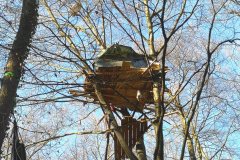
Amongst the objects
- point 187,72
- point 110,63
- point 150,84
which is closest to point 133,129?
point 150,84

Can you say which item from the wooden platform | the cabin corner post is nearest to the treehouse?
the wooden platform

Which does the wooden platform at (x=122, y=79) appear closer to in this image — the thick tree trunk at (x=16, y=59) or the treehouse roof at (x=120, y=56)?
the treehouse roof at (x=120, y=56)

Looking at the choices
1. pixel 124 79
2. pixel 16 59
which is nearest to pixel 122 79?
pixel 124 79

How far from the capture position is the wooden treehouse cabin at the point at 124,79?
369 cm

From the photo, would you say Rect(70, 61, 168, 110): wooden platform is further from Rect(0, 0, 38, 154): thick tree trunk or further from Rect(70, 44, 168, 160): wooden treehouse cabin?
Rect(0, 0, 38, 154): thick tree trunk

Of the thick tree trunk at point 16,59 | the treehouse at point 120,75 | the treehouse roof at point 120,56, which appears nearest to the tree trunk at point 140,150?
the treehouse at point 120,75

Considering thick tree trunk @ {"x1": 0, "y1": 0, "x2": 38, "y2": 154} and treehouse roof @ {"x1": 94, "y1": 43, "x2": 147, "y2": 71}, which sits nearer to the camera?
thick tree trunk @ {"x1": 0, "y1": 0, "x2": 38, "y2": 154}

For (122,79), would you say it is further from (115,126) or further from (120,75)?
(115,126)

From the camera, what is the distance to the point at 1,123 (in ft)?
9.98

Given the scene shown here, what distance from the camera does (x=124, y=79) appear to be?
3785 millimetres

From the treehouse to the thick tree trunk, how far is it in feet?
2.98

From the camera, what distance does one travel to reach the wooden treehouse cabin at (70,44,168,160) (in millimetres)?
3693

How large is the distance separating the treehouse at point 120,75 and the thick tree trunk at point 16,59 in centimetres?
91

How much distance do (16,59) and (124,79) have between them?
1546mm
